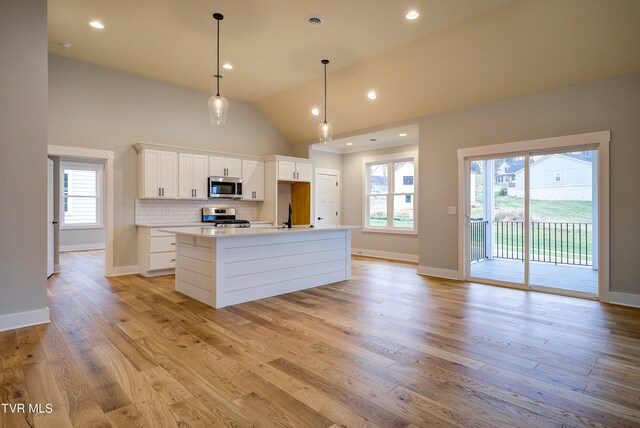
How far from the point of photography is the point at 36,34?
10.9ft

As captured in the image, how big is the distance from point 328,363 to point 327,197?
632 cm

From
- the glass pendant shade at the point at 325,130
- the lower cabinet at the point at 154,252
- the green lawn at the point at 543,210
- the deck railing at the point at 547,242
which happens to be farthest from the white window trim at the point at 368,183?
the lower cabinet at the point at 154,252

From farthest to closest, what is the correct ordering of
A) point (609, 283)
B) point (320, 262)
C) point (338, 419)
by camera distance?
point (320, 262), point (609, 283), point (338, 419)

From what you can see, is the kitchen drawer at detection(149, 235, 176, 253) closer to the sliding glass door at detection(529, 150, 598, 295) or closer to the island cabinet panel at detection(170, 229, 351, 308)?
the island cabinet panel at detection(170, 229, 351, 308)

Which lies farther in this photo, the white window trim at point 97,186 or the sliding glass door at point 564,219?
the white window trim at point 97,186

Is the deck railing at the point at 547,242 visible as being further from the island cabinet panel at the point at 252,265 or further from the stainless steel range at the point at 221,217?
the stainless steel range at the point at 221,217

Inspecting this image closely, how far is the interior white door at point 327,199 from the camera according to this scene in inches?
332

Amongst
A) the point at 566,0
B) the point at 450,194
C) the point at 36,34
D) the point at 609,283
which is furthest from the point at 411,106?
the point at 36,34

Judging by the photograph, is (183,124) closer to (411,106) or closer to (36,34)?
(36,34)

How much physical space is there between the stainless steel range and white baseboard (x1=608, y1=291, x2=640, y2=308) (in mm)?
5327

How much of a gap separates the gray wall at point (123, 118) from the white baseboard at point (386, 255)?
393 cm

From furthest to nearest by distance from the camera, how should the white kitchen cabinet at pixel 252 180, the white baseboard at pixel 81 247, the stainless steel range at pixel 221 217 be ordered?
the white baseboard at pixel 81 247 → the white kitchen cabinet at pixel 252 180 → the stainless steel range at pixel 221 217

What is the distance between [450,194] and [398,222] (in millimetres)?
2401

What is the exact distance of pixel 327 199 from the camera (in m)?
→ 8.69
